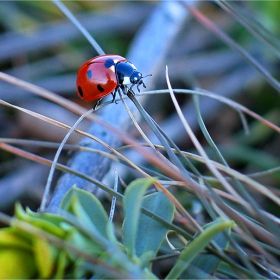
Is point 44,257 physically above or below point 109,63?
below

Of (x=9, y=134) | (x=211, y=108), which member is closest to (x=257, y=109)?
(x=211, y=108)

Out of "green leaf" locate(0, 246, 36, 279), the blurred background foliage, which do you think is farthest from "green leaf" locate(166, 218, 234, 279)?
the blurred background foliage

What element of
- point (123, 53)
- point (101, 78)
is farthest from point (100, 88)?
point (123, 53)

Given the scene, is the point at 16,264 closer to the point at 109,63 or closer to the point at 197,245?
the point at 197,245

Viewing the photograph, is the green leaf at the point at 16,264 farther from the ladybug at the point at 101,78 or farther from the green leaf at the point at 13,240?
the ladybug at the point at 101,78

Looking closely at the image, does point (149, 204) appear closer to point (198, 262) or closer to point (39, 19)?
point (198, 262)
